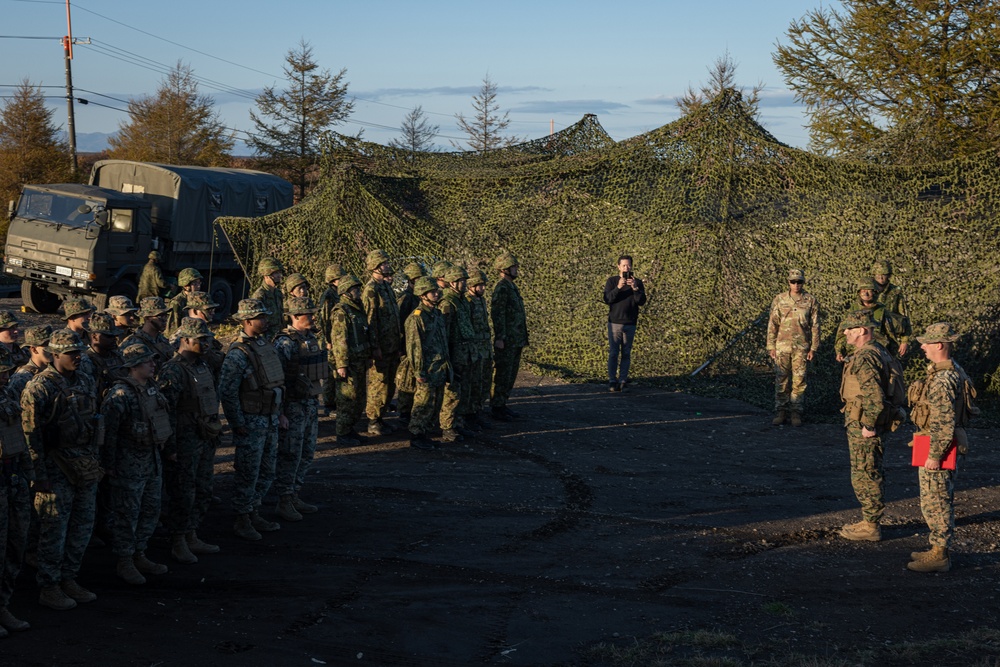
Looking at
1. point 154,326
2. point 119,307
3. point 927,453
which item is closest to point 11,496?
point 154,326

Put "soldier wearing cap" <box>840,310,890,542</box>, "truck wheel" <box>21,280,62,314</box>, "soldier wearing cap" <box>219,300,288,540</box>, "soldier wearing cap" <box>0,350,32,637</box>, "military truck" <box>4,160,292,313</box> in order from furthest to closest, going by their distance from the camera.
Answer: "truck wheel" <box>21,280,62,314</box>
"military truck" <box>4,160,292,313</box>
"soldier wearing cap" <box>840,310,890,542</box>
"soldier wearing cap" <box>219,300,288,540</box>
"soldier wearing cap" <box>0,350,32,637</box>

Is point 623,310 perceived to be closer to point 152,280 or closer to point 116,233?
point 152,280

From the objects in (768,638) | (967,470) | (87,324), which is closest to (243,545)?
(87,324)

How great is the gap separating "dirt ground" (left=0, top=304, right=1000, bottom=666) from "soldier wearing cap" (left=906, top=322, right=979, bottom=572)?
277 millimetres

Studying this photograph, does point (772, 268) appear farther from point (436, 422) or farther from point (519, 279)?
point (436, 422)

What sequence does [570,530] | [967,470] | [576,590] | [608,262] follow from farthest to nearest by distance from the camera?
[608,262] < [967,470] < [570,530] < [576,590]

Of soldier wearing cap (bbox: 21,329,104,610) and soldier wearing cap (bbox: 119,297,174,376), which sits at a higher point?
soldier wearing cap (bbox: 119,297,174,376)

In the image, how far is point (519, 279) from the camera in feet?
54.5

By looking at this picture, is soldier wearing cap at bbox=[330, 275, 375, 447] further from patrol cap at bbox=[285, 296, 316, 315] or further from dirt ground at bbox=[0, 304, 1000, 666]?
patrol cap at bbox=[285, 296, 316, 315]

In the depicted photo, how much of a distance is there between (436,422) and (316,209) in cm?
574

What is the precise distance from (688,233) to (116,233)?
455 inches

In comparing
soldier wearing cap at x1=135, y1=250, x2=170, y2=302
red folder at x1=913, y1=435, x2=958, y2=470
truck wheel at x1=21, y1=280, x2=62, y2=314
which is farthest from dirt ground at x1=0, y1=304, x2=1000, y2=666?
truck wheel at x1=21, y1=280, x2=62, y2=314

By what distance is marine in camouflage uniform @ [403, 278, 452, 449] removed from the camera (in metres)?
11.1

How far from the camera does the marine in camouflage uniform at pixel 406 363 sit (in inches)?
457
